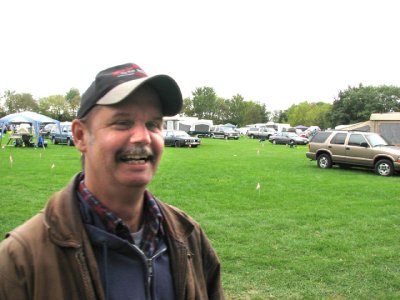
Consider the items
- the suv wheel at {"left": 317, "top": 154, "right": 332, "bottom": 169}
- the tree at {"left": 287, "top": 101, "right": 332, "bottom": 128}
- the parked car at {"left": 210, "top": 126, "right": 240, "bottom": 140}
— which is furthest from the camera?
the tree at {"left": 287, "top": 101, "right": 332, "bottom": 128}

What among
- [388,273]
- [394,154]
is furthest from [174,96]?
[394,154]

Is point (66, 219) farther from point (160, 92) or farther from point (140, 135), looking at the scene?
point (160, 92)

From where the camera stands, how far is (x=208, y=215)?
29.4ft

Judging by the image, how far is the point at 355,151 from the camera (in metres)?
17.6

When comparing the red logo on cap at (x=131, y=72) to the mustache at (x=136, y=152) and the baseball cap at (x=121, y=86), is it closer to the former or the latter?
the baseball cap at (x=121, y=86)

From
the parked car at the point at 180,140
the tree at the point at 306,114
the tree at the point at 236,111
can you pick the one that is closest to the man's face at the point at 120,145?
the parked car at the point at 180,140

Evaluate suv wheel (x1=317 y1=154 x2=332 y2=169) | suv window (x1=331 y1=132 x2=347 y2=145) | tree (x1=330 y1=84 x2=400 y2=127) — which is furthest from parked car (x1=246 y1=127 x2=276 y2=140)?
suv window (x1=331 y1=132 x2=347 y2=145)

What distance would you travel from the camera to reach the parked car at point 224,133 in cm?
5453

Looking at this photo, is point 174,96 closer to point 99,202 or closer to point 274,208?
point 99,202

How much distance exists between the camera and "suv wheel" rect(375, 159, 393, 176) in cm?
1638

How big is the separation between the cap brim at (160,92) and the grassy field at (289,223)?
3.66 m

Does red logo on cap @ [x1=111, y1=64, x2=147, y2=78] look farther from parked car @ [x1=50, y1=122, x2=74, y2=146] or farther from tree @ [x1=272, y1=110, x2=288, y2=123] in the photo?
tree @ [x1=272, y1=110, x2=288, y2=123]

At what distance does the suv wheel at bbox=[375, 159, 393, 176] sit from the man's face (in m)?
16.4

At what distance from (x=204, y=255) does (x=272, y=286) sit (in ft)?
11.7
